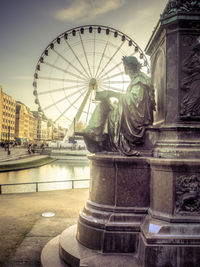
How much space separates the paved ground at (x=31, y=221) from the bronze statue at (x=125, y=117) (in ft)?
7.63

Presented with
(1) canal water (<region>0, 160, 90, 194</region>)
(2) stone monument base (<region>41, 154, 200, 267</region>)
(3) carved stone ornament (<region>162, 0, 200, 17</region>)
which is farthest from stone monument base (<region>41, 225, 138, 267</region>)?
(1) canal water (<region>0, 160, 90, 194</region>)

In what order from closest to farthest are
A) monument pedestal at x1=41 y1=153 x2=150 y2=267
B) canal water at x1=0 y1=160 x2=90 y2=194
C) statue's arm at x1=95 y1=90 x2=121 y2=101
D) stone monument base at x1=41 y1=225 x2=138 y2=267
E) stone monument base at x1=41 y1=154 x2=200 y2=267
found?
stone monument base at x1=41 y1=154 x2=200 y2=267 < stone monument base at x1=41 y1=225 x2=138 y2=267 < monument pedestal at x1=41 y1=153 x2=150 y2=267 < statue's arm at x1=95 y1=90 x2=121 y2=101 < canal water at x1=0 y1=160 x2=90 y2=194

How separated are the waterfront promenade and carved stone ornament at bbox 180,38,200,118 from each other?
3646mm

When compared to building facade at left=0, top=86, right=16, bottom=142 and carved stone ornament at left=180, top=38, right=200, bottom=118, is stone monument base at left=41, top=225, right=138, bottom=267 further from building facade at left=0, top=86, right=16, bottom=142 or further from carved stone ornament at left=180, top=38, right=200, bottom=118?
building facade at left=0, top=86, right=16, bottom=142

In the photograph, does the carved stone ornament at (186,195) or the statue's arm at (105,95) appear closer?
the carved stone ornament at (186,195)

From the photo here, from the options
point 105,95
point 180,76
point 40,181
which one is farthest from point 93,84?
point 180,76

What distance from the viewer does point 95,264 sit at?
374 cm

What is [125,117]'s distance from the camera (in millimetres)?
4605

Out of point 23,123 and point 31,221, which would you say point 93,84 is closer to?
point 31,221

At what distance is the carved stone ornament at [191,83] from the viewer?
4234 mm

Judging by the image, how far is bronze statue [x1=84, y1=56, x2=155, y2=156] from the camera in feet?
14.8

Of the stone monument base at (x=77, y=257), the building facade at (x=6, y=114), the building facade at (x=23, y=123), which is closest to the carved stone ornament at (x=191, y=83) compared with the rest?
the stone monument base at (x=77, y=257)

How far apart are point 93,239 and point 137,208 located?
86 centimetres

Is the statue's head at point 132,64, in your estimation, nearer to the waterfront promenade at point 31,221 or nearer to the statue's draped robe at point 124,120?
the statue's draped robe at point 124,120
